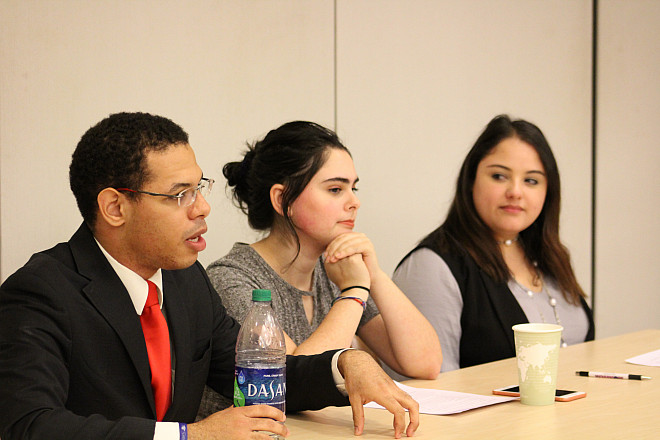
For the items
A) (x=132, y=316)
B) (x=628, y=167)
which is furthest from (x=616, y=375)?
(x=628, y=167)

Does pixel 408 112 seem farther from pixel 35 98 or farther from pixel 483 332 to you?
pixel 35 98

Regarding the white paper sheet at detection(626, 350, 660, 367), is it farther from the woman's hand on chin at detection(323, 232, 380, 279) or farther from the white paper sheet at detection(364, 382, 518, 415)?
the woman's hand on chin at detection(323, 232, 380, 279)

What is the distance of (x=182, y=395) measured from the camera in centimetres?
154

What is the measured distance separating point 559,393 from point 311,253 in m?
0.87

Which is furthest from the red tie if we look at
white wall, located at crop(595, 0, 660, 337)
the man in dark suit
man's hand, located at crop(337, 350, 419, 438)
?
white wall, located at crop(595, 0, 660, 337)

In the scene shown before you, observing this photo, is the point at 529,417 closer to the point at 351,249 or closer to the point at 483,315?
the point at 351,249

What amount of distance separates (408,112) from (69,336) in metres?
2.44

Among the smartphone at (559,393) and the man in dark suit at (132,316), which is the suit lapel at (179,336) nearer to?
the man in dark suit at (132,316)

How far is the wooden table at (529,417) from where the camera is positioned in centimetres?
139

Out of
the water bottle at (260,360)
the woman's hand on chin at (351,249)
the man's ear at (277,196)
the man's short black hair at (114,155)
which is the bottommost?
the water bottle at (260,360)

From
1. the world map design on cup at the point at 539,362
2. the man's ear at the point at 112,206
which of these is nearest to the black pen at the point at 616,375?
the world map design on cup at the point at 539,362

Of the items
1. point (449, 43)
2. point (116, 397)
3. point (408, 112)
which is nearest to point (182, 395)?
point (116, 397)

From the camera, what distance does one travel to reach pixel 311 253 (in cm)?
228

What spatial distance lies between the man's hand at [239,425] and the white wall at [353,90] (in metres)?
1.39
